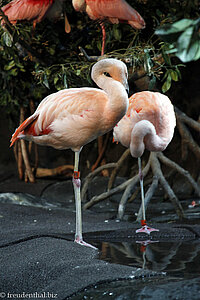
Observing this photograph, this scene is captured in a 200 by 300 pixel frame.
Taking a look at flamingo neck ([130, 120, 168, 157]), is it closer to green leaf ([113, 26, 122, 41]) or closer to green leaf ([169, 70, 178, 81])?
green leaf ([169, 70, 178, 81])

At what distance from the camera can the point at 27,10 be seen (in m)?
4.22

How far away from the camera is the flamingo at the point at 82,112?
3014 mm

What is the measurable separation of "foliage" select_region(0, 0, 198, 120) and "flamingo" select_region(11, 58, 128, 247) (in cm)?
98

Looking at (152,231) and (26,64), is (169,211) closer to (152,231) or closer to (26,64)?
(152,231)

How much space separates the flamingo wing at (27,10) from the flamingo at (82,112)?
1262mm

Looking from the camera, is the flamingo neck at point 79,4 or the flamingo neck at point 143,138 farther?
the flamingo neck at point 79,4

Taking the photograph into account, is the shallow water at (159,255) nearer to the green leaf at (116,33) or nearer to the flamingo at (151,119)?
the flamingo at (151,119)

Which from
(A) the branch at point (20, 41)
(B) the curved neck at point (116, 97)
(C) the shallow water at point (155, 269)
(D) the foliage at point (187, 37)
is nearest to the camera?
(D) the foliage at point (187, 37)

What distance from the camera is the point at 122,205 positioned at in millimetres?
4492

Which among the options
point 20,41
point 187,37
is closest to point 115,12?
point 20,41

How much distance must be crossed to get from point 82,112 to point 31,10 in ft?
5.29

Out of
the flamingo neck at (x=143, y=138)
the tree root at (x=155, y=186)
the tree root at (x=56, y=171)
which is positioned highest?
the flamingo neck at (x=143, y=138)

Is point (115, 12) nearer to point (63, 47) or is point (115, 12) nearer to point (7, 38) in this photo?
point (7, 38)

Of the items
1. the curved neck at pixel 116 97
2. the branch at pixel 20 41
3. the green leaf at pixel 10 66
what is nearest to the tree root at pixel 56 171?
the green leaf at pixel 10 66
